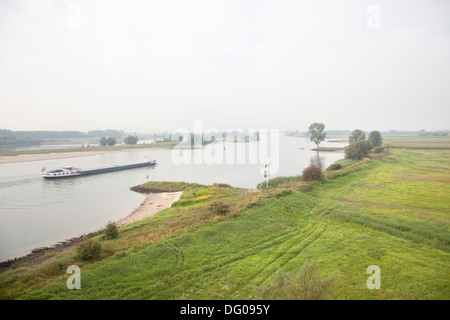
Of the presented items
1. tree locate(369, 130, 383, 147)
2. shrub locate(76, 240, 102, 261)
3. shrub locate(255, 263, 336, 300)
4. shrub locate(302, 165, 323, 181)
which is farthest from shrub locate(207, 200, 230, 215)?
tree locate(369, 130, 383, 147)

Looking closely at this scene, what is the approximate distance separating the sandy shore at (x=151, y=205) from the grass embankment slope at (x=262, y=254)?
257 inches

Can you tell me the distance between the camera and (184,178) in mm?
54719

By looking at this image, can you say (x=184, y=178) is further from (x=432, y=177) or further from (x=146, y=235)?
(x=432, y=177)

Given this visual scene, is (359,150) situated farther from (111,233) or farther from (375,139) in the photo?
(111,233)

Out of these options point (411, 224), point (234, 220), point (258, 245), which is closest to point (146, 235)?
point (234, 220)

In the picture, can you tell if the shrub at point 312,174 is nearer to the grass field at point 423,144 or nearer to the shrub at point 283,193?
the shrub at point 283,193

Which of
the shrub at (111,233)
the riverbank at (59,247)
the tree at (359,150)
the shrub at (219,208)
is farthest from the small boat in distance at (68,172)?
the tree at (359,150)

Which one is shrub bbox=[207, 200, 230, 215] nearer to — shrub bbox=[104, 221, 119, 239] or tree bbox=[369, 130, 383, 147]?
shrub bbox=[104, 221, 119, 239]

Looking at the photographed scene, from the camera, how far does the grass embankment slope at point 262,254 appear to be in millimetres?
10469

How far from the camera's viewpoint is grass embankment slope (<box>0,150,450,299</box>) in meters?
10.5

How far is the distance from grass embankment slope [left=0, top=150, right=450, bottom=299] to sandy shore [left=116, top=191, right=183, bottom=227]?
6.52 meters

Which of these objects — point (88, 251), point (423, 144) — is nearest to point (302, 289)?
point (88, 251)

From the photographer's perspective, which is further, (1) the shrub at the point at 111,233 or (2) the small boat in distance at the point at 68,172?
(2) the small boat in distance at the point at 68,172

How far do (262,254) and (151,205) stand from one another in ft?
77.4
